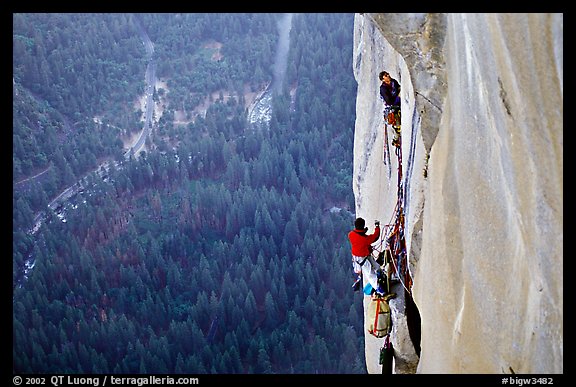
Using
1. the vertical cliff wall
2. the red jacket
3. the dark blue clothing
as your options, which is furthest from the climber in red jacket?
the dark blue clothing

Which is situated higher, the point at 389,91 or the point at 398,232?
the point at 389,91

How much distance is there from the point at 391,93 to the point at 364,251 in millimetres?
2303

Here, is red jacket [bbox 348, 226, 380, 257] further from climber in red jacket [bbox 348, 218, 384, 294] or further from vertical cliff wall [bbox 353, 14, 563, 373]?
vertical cliff wall [bbox 353, 14, 563, 373]

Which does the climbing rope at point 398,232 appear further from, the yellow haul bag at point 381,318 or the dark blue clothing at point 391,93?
the yellow haul bag at point 381,318

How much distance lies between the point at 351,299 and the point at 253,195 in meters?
9.39

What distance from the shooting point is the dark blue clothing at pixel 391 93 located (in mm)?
12070

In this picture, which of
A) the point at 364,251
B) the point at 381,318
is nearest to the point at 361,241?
the point at 364,251

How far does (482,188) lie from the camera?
785 centimetres

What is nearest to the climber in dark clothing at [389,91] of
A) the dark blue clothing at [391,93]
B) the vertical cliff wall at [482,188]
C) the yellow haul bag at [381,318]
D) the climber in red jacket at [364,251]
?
the dark blue clothing at [391,93]

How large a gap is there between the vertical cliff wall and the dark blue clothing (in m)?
0.80

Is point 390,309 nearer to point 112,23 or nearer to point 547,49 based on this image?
point 547,49

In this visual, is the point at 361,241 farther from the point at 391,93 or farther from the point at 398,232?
the point at 391,93
